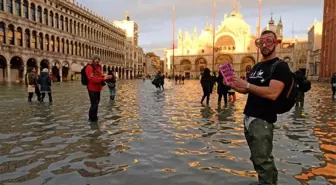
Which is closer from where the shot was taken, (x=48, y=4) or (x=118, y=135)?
(x=118, y=135)

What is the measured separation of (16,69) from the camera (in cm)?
4041

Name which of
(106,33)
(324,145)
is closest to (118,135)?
(324,145)

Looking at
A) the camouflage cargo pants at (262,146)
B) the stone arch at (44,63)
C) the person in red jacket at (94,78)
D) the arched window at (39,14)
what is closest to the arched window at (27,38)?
the arched window at (39,14)

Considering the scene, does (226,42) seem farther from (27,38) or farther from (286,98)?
(286,98)

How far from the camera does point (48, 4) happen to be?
45062 millimetres

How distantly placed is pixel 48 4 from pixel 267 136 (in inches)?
1951

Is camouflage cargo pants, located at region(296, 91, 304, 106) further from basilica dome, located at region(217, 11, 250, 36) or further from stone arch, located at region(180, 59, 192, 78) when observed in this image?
stone arch, located at region(180, 59, 192, 78)

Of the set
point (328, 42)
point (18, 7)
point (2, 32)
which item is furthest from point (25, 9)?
point (328, 42)

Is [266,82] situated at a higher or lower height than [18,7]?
lower

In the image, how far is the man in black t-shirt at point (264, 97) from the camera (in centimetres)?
280

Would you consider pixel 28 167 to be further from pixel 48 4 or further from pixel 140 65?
pixel 140 65

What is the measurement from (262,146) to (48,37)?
48586mm

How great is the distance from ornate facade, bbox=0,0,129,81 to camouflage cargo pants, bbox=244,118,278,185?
38531 mm

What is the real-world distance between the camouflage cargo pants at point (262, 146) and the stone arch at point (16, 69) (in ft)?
138
